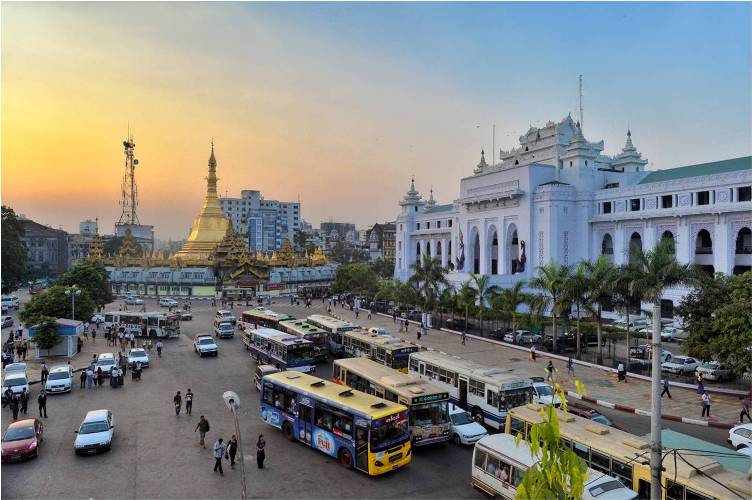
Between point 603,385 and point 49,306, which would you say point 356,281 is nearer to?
point 49,306

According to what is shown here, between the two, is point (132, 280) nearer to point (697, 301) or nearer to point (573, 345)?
point (573, 345)

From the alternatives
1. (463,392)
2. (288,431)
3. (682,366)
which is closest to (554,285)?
(682,366)

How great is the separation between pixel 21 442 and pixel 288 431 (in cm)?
732

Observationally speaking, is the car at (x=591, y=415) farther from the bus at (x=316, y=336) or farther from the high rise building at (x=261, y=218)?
the high rise building at (x=261, y=218)

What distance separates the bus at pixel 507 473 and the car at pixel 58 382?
57.3ft

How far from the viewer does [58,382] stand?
22062 millimetres

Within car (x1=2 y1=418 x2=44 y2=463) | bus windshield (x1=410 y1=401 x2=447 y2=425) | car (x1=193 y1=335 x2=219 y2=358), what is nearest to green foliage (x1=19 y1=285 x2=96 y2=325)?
car (x1=193 y1=335 x2=219 y2=358)

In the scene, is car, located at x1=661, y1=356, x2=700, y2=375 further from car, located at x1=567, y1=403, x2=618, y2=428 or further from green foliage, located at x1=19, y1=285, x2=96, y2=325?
green foliage, located at x1=19, y1=285, x2=96, y2=325

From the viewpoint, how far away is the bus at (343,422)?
13766mm

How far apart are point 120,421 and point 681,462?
54.9ft

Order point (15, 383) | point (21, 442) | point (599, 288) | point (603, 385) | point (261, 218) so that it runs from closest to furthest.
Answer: point (21, 442), point (15, 383), point (603, 385), point (599, 288), point (261, 218)

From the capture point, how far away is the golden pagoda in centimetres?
7369

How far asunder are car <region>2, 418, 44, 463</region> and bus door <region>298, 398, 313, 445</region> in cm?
733

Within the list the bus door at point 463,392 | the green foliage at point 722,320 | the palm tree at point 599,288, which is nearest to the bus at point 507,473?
the bus door at point 463,392
